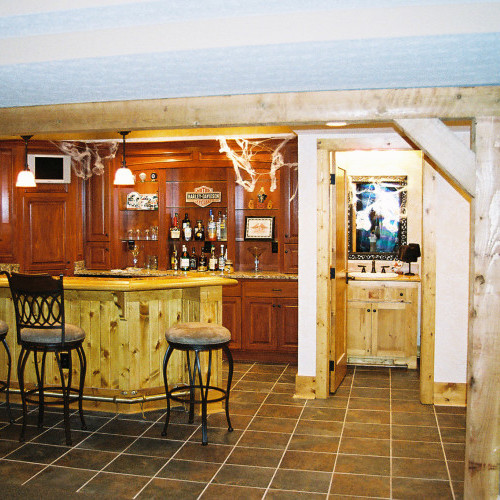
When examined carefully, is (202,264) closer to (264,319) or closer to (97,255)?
(264,319)

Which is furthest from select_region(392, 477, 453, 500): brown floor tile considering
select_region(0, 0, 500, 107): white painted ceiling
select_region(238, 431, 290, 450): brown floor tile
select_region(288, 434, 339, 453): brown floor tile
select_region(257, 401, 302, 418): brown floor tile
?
select_region(0, 0, 500, 107): white painted ceiling

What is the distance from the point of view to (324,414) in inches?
191

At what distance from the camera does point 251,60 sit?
2801 mm

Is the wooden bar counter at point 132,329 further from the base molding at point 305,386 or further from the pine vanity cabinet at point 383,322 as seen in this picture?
the pine vanity cabinet at point 383,322

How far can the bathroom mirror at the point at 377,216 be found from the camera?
7.09 meters

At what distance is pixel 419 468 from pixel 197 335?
5.29 feet

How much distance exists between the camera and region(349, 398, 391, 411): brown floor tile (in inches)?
198

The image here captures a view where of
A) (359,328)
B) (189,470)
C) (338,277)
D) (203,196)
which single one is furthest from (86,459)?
(203,196)

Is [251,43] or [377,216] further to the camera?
[377,216]

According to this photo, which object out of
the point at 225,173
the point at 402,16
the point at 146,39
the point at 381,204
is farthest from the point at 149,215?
the point at 402,16

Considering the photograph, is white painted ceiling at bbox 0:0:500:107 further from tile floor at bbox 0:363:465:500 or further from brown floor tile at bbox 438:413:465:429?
brown floor tile at bbox 438:413:465:429

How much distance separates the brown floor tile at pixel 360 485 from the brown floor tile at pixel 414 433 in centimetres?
75

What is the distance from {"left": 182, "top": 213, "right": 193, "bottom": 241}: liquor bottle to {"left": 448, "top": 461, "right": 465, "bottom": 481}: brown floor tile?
13.7 ft

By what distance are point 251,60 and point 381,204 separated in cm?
460
